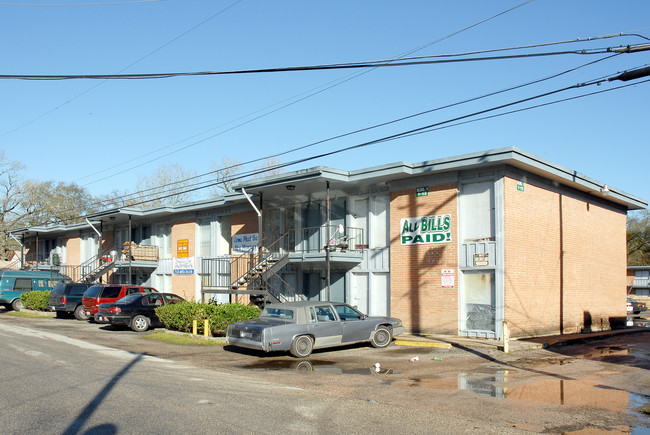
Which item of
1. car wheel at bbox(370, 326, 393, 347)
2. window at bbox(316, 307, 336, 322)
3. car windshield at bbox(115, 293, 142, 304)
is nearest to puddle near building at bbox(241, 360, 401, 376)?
window at bbox(316, 307, 336, 322)

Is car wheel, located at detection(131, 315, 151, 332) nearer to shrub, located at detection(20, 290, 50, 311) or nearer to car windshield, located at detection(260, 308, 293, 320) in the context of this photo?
car windshield, located at detection(260, 308, 293, 320)

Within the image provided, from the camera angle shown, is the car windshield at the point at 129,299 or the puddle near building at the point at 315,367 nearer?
the puddle near building at the point at 315,367

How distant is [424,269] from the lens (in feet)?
65.4

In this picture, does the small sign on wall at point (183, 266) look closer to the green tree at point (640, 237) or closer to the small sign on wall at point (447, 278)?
the small sign on wall at point (447, 278)

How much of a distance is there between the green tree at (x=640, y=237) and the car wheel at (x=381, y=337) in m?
54.3

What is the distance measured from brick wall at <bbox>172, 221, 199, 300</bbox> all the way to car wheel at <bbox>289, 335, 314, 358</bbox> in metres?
16.9

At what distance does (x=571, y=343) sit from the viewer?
1819 centimetres

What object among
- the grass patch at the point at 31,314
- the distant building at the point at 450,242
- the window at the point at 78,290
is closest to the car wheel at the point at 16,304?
the grass patch at the point at 31,314

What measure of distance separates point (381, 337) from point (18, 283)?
24612 mm

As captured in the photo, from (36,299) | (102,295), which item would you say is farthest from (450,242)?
(36,299)

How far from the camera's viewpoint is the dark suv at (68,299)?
27094 millimetres

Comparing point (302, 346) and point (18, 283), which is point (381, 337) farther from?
point (18, 283)

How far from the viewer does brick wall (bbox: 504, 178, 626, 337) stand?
18.6 meters

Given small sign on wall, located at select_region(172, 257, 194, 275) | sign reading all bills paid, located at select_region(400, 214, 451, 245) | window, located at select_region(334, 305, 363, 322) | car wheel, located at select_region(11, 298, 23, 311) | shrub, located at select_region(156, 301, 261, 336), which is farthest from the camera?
car wheel, located at select_region(11, 298, 23, 311)
